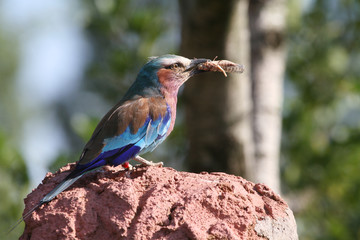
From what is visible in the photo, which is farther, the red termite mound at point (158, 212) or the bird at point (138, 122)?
the bird at point (138, 122)

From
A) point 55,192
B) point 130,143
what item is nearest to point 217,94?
Result: point 130,143

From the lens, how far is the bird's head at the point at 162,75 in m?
4.93

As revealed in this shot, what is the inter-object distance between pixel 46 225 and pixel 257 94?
414 centimetres

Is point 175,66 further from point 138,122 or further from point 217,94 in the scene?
point 217,94

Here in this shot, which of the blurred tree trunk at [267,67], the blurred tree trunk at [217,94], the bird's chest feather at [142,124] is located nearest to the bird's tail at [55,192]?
A: the bird's chest feather at [142,124]

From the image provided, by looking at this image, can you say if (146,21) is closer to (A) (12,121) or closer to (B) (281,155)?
(B) (281,155)

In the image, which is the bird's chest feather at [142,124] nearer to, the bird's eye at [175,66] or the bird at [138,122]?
the bird at [138,122]

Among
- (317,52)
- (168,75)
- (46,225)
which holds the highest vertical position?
(317,52)

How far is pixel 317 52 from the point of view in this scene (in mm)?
9906

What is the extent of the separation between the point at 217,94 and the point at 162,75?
1118 mm

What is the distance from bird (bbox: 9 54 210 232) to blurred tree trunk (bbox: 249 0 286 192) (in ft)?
7.53

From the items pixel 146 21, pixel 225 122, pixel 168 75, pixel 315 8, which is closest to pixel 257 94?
pixel 225 122

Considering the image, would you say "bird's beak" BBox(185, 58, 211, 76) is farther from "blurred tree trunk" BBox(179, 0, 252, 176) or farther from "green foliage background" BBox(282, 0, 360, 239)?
"green foliage background" BBox(282, 0, 360, 239)

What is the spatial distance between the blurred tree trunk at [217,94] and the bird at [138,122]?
0.66 m
